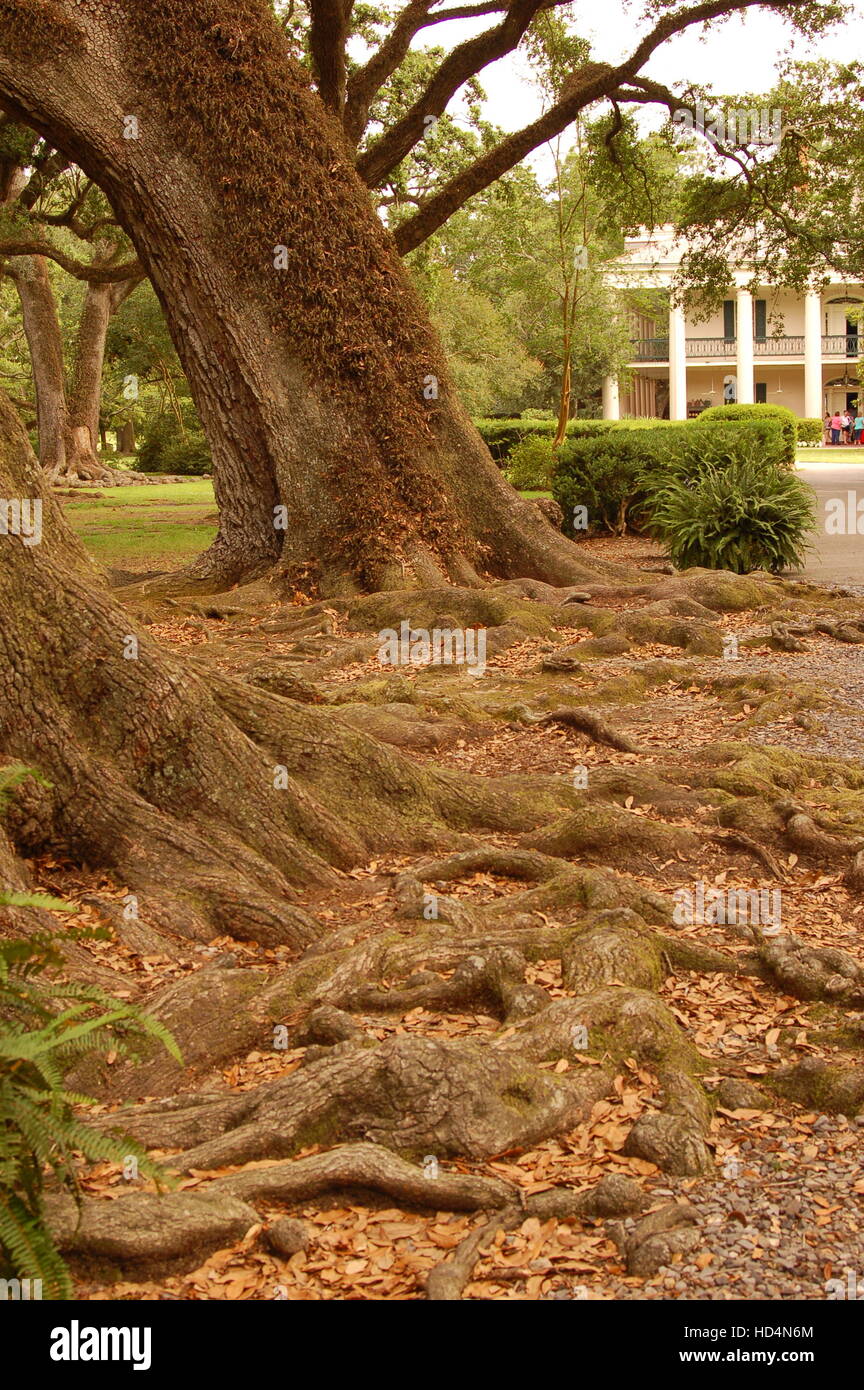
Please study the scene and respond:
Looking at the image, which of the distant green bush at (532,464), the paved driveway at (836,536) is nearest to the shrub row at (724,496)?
the paved driveway at (836,536)

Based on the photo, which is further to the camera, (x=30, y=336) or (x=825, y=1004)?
(x=30, y=336)

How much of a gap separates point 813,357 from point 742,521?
42.4 metres

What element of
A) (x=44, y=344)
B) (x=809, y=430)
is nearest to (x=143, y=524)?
(x=44, y=344)

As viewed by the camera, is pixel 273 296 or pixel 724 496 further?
pixel 724 496

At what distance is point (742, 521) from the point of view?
1512 centimetres

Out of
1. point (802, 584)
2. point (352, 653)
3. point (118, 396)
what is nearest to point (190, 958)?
point (352, 653)

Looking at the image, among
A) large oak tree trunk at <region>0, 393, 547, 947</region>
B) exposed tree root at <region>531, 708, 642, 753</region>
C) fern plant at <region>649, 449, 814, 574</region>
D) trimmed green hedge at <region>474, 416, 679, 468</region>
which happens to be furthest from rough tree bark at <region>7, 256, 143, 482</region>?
large oak tree trunk at <region>0, 393, 547, 947</region>

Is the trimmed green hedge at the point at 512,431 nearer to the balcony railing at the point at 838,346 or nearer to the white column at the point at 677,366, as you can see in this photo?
the white column at the point at 677,366

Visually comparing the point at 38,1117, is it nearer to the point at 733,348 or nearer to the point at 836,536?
the point at 836,536

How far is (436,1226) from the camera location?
3.52 meters

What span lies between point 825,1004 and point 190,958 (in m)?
2.26

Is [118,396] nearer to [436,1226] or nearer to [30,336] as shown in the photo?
[30,336]

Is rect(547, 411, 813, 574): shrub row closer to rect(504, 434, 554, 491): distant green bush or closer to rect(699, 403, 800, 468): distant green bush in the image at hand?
rect(699, 403, 800, 468): distant green bush

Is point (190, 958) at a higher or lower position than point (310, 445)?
lower
